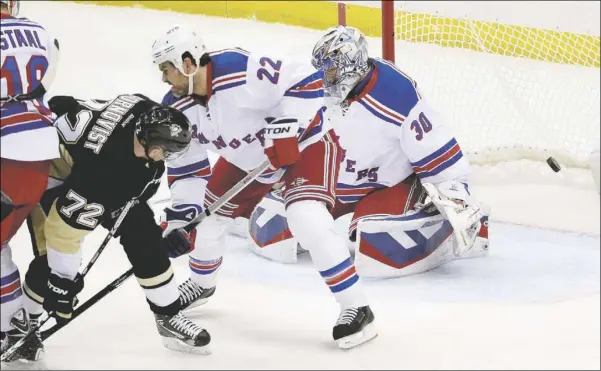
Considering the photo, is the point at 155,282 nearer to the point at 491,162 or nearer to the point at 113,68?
the point at 491,162

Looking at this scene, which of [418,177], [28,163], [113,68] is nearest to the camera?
[28,163]

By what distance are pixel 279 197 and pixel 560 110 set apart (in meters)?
1.23

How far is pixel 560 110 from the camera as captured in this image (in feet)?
14.5

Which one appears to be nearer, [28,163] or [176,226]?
[28,163]

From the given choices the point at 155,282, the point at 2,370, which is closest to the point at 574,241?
the point at 155,282

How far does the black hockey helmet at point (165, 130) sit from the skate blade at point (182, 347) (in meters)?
0.48

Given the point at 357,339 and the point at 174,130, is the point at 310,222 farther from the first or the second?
the point at 174,130

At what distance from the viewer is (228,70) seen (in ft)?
9.87

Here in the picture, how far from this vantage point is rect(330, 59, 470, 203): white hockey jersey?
3607mm

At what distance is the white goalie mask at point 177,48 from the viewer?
2.94m

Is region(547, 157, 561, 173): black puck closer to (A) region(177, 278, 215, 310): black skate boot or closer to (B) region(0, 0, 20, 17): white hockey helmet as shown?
(A) region(177, 278, 215, 310): black skate boot

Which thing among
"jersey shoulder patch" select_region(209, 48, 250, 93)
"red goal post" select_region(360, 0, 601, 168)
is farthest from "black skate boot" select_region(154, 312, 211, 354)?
"red goal post" select_region(360, 0, 601, 168)

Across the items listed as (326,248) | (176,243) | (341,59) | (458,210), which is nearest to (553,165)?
(458,210)

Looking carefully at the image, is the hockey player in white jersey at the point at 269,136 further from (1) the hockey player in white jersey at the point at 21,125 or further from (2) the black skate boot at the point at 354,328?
(1) the hockey player in white jersey at the point at 21,125
